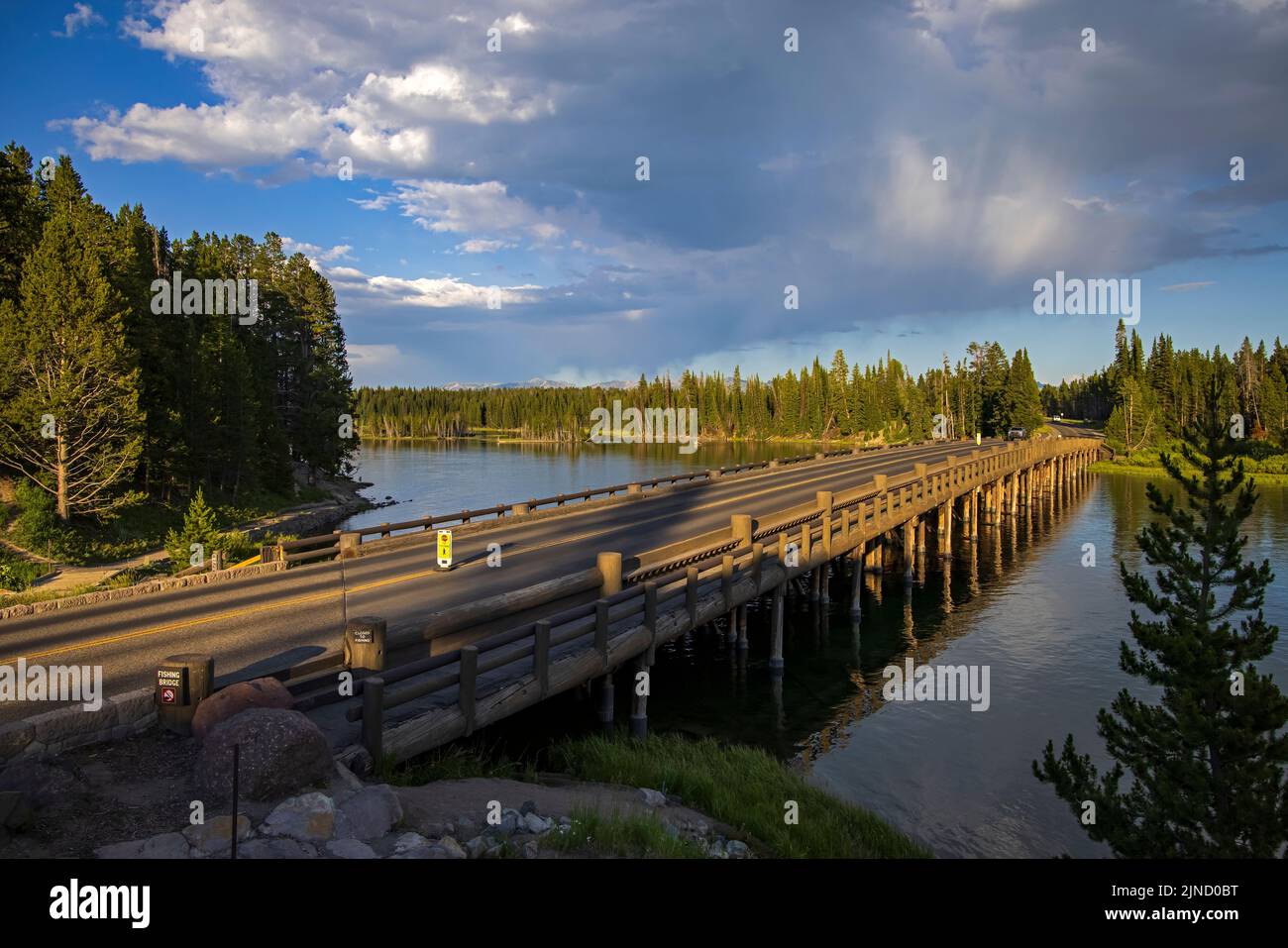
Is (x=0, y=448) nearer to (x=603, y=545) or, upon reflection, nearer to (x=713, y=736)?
(x=603, y=545)

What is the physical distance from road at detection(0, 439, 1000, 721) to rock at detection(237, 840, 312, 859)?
4513 millimetres

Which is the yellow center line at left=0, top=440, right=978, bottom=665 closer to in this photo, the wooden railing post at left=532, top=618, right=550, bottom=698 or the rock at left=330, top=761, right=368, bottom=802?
the wooden railing post at left=532, top=618, right=550, bottom=698

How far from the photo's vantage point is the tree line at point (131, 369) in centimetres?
3347

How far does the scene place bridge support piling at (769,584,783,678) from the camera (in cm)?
2208

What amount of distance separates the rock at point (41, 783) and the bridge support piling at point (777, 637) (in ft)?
56.2

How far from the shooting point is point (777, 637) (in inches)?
885

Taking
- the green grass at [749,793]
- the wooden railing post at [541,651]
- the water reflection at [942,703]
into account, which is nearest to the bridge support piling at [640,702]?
the green grass at [749,793]

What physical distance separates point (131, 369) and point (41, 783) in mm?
34959

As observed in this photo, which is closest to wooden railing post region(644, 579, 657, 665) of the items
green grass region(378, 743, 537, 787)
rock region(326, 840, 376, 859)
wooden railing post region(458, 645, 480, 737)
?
green grass region(378, 743, 537, 787)

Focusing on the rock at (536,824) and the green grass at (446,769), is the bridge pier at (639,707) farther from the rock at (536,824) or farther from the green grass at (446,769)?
the rock at (536,824)

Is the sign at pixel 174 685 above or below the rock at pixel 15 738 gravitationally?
above

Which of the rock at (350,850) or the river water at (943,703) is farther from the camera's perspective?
the river water at (943,703)
